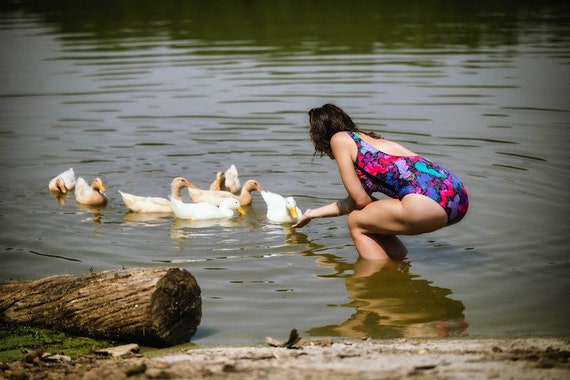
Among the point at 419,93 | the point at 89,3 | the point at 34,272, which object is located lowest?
the point at 34,272

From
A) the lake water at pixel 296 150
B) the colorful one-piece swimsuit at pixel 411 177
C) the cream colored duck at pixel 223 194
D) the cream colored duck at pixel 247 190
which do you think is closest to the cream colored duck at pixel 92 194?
the lake water at pixel 296 150

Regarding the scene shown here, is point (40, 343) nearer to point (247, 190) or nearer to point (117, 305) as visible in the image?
point (117, 305)

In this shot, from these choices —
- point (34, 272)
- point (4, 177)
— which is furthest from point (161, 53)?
point (34, 272)

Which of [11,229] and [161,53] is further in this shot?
[161,53]

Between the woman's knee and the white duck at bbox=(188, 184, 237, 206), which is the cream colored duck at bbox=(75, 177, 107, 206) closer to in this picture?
the white duck at bbox=(188, 184, 237, 206)

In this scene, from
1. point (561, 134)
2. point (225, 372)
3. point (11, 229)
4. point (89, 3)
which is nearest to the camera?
point (225, 372)

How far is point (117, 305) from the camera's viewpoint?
220 inches

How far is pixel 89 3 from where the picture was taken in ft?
96.5

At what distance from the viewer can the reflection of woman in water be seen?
5.96m

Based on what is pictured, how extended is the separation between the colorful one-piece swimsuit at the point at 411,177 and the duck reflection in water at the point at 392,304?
0.62 m

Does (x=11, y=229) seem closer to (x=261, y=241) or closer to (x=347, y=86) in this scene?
(x=261, y=241)

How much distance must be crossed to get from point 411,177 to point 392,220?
0.37m

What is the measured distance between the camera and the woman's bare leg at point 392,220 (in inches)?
269

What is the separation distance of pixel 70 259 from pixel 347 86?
Answer: 343 inches
